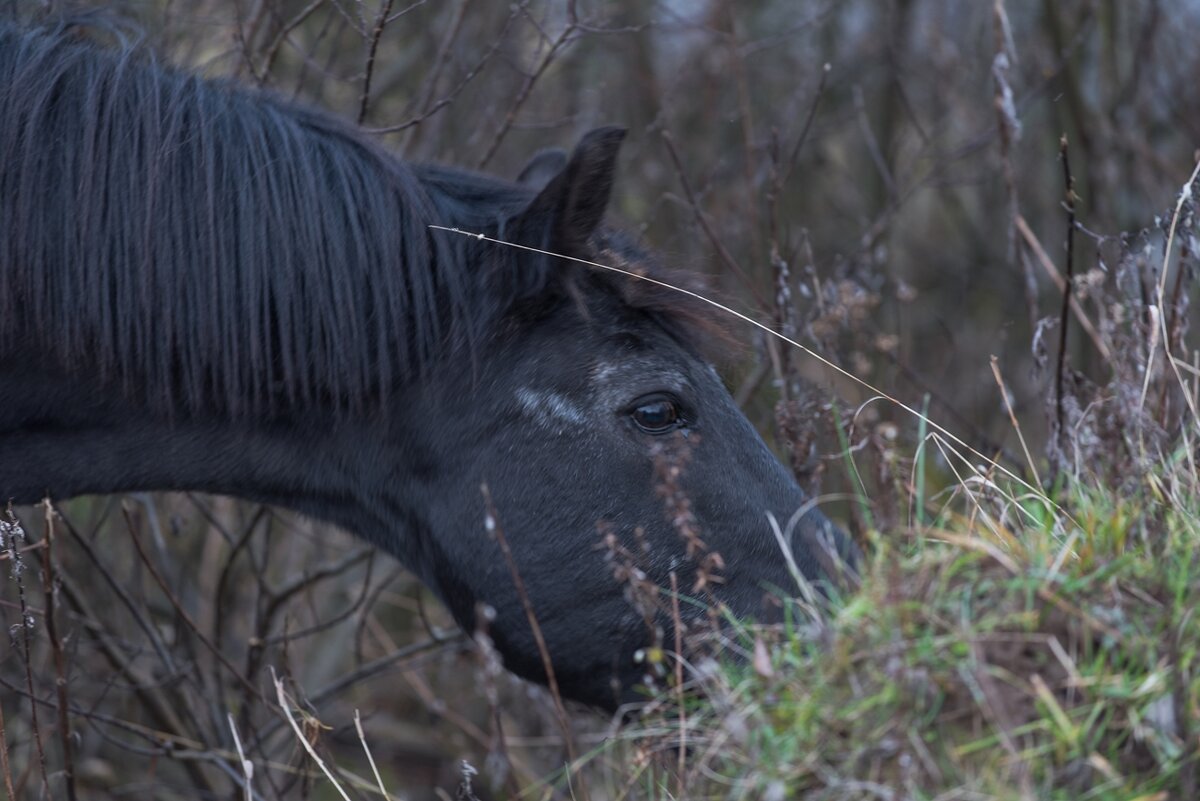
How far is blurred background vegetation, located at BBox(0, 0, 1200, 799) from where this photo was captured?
143 inches

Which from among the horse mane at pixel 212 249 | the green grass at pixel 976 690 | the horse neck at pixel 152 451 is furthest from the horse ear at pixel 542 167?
the green grass at pixel 976 690

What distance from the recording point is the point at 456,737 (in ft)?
18.5

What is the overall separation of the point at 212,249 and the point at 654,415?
101 cm

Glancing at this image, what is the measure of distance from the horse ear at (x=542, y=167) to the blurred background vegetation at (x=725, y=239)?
0.33m

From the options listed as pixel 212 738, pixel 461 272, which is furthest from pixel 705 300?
pixel 212 738

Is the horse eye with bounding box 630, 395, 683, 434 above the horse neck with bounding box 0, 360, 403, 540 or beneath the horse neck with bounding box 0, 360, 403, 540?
beneath

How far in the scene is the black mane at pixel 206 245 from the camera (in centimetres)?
247

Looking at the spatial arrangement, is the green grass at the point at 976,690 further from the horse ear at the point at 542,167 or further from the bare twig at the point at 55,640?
the horse ear at the point at 542,167

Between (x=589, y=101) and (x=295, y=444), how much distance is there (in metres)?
4.28

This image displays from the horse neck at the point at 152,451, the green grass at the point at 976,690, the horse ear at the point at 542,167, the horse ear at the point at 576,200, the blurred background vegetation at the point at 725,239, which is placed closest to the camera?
the green grass at the point at 976,690

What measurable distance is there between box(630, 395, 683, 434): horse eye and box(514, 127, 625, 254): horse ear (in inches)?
14.7

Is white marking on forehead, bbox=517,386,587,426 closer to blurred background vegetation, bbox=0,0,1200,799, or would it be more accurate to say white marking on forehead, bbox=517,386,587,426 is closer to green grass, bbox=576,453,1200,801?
blurred background vegetation, bbox=0,0,1200,799

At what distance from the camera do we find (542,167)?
3461 millimetres

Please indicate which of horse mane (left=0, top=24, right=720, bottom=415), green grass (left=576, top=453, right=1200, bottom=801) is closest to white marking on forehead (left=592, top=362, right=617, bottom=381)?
horse mane (left=0, top=24, right=720, bottom=415)
